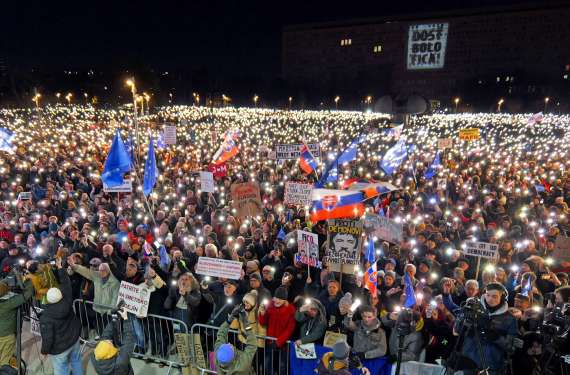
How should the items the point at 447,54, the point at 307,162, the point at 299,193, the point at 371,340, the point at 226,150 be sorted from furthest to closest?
the point at 447,54 < the point at 226,150 < the point at 307,162 < the point at 299,193 < the point at 371,340

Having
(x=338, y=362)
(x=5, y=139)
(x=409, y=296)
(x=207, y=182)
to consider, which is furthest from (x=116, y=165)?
(x=338, y=362)

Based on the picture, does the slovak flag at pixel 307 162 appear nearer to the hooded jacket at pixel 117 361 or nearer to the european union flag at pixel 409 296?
the european union flag at pixel 409 296

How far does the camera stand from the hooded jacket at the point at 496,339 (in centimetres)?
447

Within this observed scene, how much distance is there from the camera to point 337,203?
7.46 metres

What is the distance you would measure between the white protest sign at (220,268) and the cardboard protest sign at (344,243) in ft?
4.63

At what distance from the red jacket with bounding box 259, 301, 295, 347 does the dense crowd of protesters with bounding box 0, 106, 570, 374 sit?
0.04 ft

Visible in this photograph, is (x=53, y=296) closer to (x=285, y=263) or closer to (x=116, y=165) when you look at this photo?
(x=285, y=263)

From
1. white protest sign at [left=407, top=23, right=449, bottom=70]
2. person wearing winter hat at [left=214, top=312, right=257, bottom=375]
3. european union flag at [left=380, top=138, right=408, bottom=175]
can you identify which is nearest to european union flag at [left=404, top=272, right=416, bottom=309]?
person wearing winter hat at [left=214, top=312, right=257, bottom=375]

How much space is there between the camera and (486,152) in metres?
20.0

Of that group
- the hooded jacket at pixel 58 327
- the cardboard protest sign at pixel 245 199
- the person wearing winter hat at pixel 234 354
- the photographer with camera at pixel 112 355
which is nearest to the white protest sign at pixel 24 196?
the cardboard protest sign at pixel 245 199

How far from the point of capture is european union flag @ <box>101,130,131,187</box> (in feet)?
32.3

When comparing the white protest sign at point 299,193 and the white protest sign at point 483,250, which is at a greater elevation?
the white protest sign at point 299,193

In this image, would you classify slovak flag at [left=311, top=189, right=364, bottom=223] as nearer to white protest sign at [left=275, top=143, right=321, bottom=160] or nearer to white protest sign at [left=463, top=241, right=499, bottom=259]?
white protest sign at [left=463, top=241, right=499, bottom=259]

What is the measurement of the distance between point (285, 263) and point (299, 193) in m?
2.18
